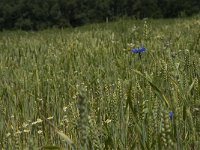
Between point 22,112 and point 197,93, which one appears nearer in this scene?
point 197,93

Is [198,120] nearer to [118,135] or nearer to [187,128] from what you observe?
[187,128]

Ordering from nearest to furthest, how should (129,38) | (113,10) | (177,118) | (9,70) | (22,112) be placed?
(177,118) → (22,112) → (9,70) → (129,38) → (113,10)

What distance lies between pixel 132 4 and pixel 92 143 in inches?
580

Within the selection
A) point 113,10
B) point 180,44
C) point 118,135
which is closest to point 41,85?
point 118,135

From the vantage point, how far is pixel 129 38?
15.6 ft

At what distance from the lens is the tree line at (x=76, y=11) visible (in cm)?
1535

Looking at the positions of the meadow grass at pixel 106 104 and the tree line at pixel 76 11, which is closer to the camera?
the meadow grass at pixel 106 104

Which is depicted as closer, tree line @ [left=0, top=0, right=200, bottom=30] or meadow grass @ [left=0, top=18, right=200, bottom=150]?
meadow grass @ [left=0, top=18, right=200, bottom=150]

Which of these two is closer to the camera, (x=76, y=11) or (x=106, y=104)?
(x=106, y=104)

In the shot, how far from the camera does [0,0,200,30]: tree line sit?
15352mm

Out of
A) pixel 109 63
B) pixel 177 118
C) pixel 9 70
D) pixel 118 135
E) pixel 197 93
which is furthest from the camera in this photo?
pixel 9 70

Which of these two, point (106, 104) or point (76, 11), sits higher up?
point (76, 11)

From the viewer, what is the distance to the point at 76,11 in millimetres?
15891

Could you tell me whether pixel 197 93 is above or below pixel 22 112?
above
